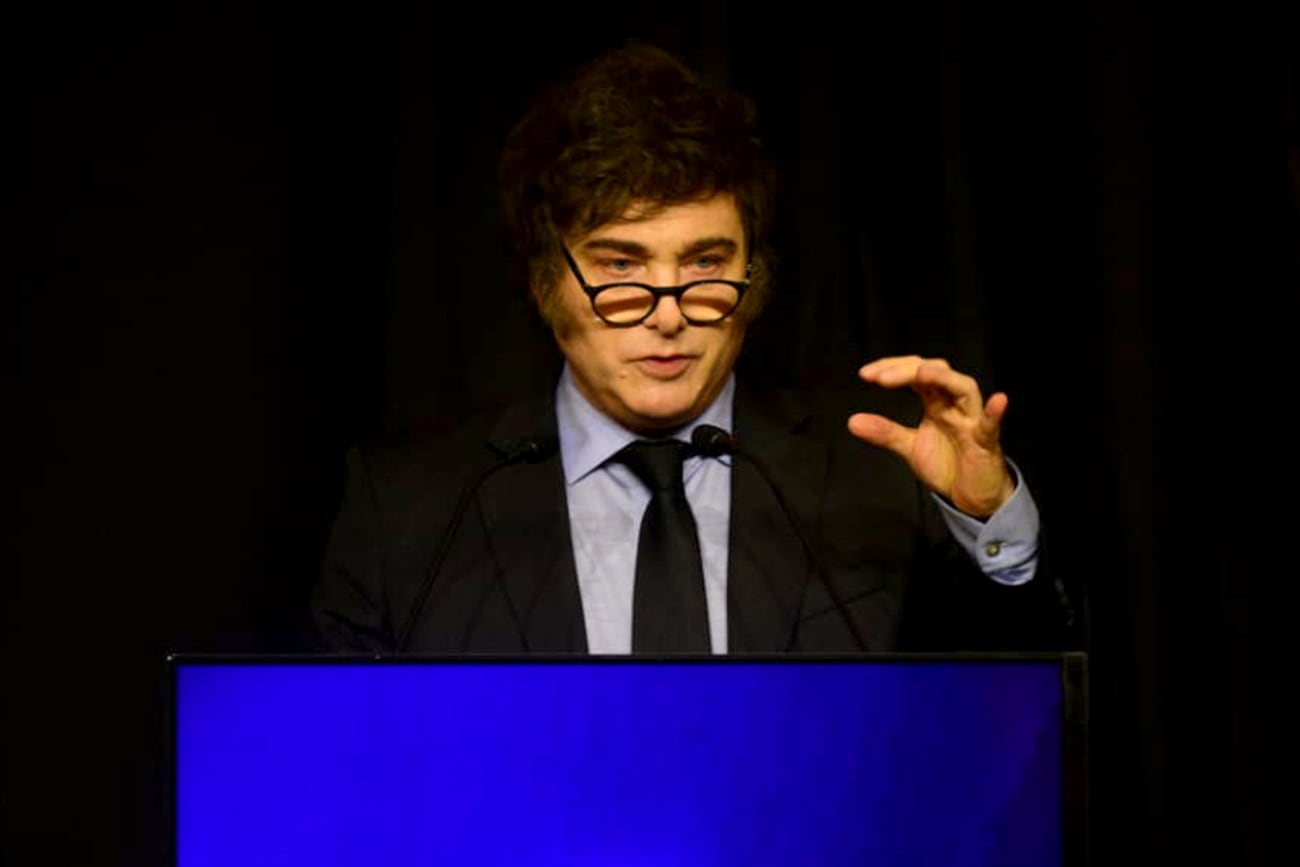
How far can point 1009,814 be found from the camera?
3.18 ft

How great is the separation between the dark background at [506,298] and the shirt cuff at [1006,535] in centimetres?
55

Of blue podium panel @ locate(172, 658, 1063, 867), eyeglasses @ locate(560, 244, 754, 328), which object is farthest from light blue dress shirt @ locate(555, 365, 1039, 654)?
blue podium panel @ locate(172, 658, 1063, 867)

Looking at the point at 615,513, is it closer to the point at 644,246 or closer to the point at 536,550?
the point at 536,550

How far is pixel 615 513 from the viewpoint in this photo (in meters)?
1.68

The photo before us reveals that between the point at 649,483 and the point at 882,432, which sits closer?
the point at 882,432

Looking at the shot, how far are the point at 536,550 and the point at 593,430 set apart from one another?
6.2 inches

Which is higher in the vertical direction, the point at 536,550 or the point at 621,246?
the point at 621,246

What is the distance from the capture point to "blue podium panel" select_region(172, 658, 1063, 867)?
0.97m

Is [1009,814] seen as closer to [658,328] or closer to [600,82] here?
[658,328]

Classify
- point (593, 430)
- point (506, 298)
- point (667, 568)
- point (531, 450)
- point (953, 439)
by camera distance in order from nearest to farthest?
point (531, 450), point (953, 439), point (667, 568), point (593, 430), point (506, 298)

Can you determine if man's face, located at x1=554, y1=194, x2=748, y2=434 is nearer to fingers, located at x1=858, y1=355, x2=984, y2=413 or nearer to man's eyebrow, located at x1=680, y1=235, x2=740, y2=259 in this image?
man's eyebrow, located at x1=680, y1=235, x2=740, y2=259

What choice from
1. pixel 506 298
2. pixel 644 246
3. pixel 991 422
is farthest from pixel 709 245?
pixel 506 298

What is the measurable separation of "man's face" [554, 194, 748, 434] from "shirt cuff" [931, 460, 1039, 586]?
31 centimetres

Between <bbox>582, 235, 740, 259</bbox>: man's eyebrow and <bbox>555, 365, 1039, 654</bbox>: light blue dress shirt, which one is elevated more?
<bbox>582, 235, 740, 259</bbox>: man's eyebrow
